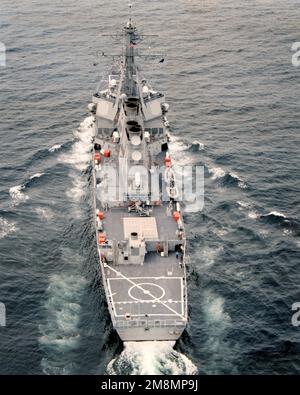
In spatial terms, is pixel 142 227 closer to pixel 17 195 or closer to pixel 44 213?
pixel 44 213

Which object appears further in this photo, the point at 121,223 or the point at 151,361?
the point at 121,223

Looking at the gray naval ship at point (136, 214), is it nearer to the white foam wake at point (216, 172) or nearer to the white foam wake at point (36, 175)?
the white foam wake at point (216, 172)

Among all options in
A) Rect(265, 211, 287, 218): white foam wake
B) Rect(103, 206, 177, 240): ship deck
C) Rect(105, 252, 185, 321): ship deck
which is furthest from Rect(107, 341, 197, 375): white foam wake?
Rect(265, 211, 287, 218): white foam wake

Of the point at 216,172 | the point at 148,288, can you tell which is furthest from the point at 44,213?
the point at 216,172

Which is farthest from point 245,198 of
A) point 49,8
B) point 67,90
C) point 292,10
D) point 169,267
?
point 49,8

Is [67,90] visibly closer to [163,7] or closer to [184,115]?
[184,115]

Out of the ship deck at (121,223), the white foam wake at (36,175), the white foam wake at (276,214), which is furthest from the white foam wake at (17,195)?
the white foam wake at (276,214)
